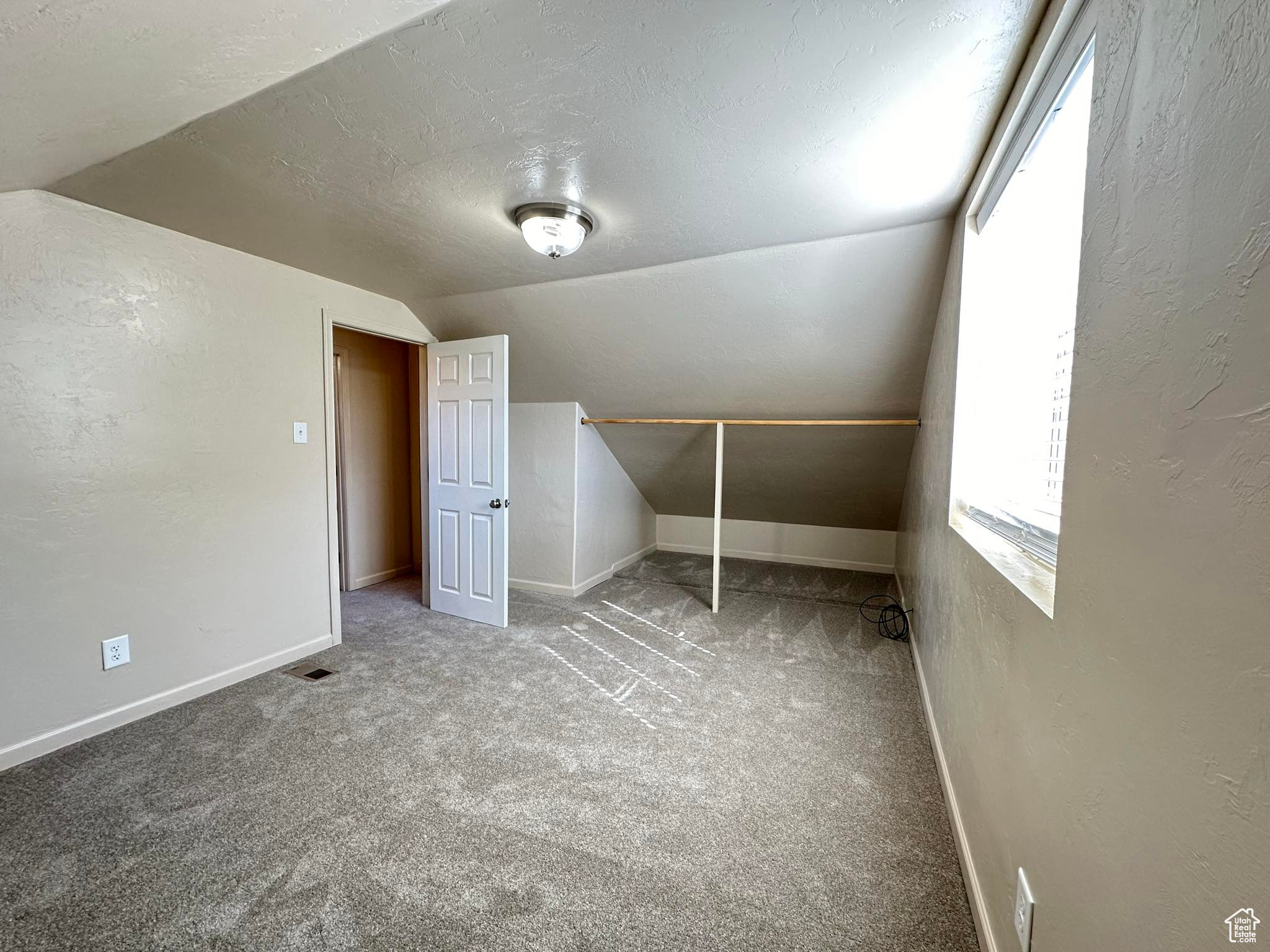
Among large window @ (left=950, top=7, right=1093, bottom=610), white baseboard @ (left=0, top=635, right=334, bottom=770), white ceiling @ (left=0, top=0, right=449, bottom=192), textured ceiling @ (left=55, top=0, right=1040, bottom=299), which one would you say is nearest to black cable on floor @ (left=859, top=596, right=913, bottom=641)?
large window @ (left=950, top=7, right=1093, bottom=610)

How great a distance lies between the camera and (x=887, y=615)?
372 cm

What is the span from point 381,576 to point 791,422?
3712 mm

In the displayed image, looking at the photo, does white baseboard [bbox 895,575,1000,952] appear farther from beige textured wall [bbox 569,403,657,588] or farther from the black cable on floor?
beige textured wall [bbox 569,403,657,588]

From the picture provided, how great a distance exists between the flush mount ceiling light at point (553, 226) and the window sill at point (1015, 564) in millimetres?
1907

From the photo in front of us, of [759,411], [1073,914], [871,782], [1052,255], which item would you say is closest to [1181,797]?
[1073,914]

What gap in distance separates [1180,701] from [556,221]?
2.20 m

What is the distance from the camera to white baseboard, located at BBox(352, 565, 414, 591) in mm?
4258

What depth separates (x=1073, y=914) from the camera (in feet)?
2.66

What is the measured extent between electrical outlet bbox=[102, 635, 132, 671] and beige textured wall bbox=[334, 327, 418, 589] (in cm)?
196

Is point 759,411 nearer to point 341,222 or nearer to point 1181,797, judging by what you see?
point 341,222

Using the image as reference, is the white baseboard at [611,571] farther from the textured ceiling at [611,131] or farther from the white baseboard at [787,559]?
the textured ceiling at [611,131]

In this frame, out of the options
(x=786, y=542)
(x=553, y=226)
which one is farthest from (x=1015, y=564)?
(x=786, y=542)

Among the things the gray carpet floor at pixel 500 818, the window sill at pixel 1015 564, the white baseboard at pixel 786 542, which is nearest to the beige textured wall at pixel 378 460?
the gray carpet floor at pixel 500 818

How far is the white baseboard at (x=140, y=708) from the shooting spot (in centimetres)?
197
